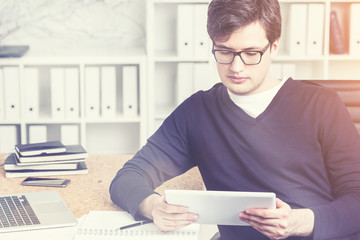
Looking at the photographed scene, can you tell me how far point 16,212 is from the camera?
150 cm

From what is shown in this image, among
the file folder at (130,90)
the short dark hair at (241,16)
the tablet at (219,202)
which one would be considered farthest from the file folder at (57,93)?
the tablet at (219,202)

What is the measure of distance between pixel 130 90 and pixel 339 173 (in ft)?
6.33

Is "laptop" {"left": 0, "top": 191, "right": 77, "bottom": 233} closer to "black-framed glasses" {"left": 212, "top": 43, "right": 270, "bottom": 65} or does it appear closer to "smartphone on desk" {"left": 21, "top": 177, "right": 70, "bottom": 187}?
"smartphone on desk" {"left": 21, "top": 177, "right": 70, "bottom": 187}

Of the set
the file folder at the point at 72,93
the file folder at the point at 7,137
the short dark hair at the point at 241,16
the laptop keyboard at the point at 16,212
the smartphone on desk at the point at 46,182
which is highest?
the short dark hair at the point at 241,16

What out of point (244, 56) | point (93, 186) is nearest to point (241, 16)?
point (244, 56)

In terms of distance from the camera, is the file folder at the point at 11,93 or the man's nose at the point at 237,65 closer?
the man's nose at the point at 237,65

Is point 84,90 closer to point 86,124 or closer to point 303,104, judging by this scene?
point 86,124

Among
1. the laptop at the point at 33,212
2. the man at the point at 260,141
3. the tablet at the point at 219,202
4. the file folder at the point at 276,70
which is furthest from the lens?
the file folder at the point at 276,70

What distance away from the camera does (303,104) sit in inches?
64.3

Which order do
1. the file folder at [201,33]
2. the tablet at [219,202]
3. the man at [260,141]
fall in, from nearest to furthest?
the tablet at [219,202] → the man at [260,141] → the file folder at [201,33]

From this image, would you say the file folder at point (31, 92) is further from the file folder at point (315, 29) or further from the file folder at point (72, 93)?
the file folder at point (315, 29)

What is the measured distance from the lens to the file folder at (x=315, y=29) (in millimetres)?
3250

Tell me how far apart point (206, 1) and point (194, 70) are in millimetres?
375

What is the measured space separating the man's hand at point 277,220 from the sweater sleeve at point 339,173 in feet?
0.19
